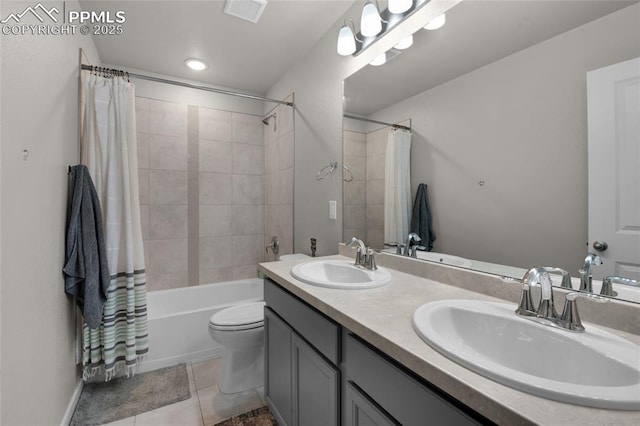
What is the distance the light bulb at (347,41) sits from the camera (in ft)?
5.46

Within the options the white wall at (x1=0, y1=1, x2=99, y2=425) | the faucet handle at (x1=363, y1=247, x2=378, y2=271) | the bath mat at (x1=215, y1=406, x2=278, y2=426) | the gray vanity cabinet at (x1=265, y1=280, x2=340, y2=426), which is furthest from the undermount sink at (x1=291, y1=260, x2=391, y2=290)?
the white wall at (x1=0, y1=1, x2=99, y2=425)

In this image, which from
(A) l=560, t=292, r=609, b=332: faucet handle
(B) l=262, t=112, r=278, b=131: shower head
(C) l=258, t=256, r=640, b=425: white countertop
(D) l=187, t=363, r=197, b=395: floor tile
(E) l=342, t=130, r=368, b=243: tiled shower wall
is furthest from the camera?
(B) l=262, t=112, r=278, b=131: shower head

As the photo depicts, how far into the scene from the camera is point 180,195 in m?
2.84

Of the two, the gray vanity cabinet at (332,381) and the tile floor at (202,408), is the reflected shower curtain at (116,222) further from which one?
the gray vanity cabinet at (332,381)

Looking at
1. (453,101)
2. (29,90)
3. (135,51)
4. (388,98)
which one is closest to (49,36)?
(29,90)

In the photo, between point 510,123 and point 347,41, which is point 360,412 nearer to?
point 510,123

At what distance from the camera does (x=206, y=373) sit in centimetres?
206

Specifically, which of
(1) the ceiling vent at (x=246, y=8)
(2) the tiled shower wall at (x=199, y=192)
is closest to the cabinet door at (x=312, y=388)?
(1) the ceiling vent at (x=246, y=8)

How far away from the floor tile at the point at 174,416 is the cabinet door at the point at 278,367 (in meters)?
0.44

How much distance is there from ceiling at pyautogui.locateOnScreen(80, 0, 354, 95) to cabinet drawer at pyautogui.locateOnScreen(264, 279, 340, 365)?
1.75 meters

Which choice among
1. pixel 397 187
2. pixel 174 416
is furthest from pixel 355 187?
pixel 174 416

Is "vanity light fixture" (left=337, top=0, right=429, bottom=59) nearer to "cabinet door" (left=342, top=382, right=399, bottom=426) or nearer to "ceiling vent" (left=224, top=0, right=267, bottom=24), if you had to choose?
"ceiling vent" (left=224, top=0, right=267, bottom=24)

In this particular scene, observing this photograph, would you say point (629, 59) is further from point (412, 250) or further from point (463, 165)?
point (412, 250)

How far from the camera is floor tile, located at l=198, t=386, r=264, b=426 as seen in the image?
163 centimetres
